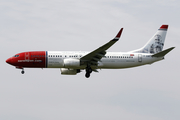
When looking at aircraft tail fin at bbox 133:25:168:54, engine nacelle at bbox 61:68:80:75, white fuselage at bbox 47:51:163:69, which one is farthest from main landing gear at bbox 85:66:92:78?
aircraft tail fin at bbox 133:25:168:54

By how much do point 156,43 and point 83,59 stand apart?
1316 centimetres

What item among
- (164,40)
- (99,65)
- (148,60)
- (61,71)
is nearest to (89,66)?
(99,65)

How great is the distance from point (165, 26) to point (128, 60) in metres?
9.91

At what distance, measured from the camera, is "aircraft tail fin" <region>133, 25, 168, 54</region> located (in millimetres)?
61900

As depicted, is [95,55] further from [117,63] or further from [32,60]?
[32,60]

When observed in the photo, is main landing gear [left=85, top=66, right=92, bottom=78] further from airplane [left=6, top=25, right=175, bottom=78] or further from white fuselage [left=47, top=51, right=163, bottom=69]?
white fuselage [left=47, top=51, right=163, bottom=69]

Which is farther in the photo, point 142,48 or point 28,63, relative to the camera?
point 142,48

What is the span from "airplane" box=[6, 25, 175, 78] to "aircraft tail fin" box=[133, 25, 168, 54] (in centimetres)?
154

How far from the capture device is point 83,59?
57156mm

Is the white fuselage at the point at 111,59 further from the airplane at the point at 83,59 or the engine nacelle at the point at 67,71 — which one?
the engine nacelle at the point at 67,71

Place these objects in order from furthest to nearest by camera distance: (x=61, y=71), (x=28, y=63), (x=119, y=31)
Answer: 1. (x=61, y=71)
2. (x=28, y=63)
3. (x=119, y=31)

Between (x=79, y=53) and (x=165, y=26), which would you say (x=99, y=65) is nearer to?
(x=79, y=53)

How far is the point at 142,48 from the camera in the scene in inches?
2436

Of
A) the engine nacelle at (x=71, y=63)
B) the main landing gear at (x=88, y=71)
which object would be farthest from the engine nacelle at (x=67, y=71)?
the engine nacelle at (x=71, y=63)
